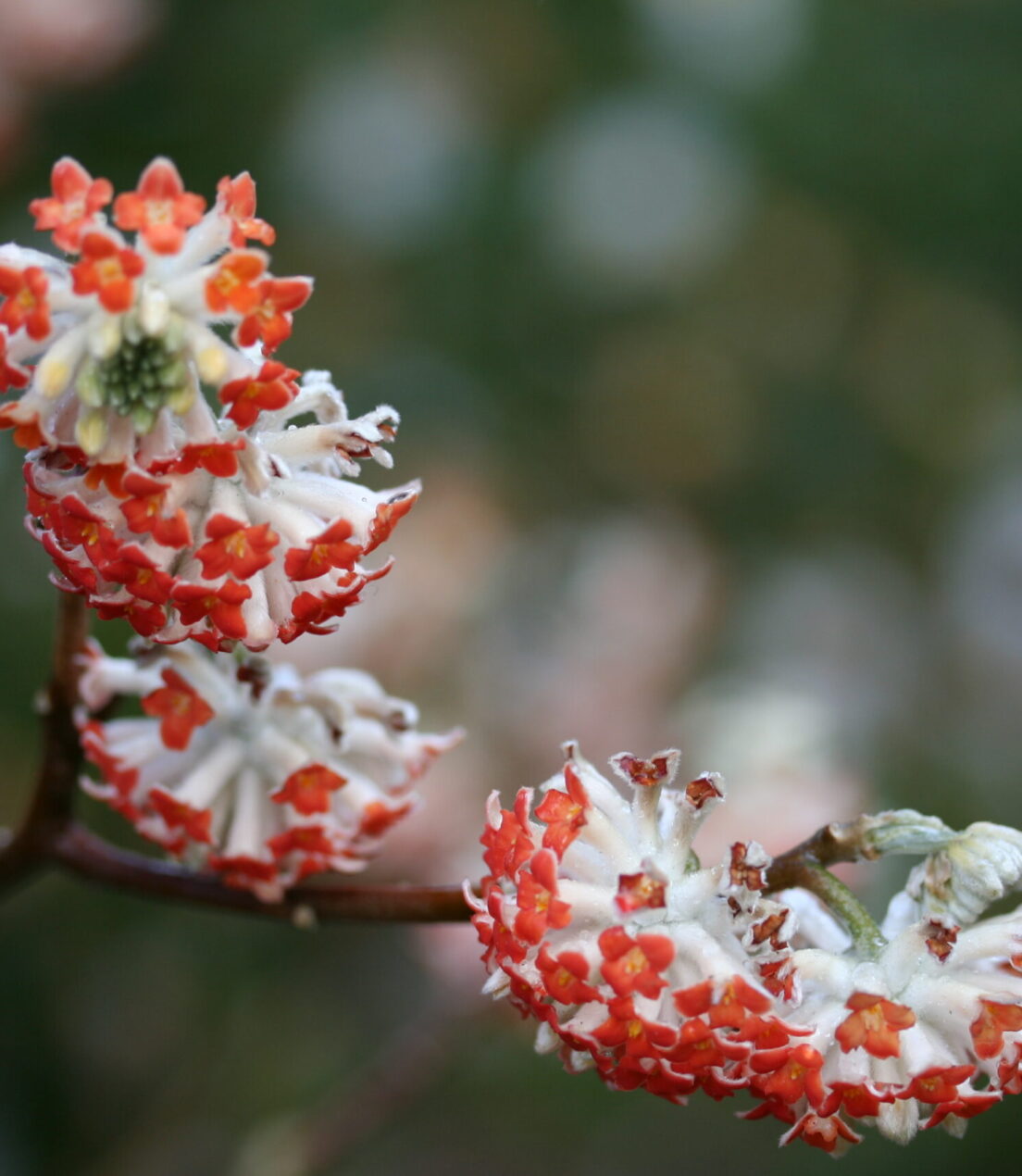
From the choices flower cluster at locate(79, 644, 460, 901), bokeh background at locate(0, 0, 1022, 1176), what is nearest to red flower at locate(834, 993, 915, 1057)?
flower cluster at locate(79, 644, 460, 901)

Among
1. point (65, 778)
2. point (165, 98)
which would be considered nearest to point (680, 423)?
point (165, 98)

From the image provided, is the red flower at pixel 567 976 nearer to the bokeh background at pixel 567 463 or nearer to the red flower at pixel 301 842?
the red flower at pixel 301 842

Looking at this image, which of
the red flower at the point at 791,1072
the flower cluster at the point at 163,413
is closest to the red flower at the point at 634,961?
the red flower at the point at 791,1072

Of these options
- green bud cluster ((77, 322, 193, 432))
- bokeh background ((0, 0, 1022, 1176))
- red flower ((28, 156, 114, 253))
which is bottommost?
bokeh background ((0, 0, 1022, 1176))

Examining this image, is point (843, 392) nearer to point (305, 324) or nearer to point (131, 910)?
point (305, 324)

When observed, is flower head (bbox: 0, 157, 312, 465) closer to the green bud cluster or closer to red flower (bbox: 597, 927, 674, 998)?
the green bud cluster

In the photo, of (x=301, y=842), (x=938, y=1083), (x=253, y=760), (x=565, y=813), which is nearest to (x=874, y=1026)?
(x=938, y=1083)
